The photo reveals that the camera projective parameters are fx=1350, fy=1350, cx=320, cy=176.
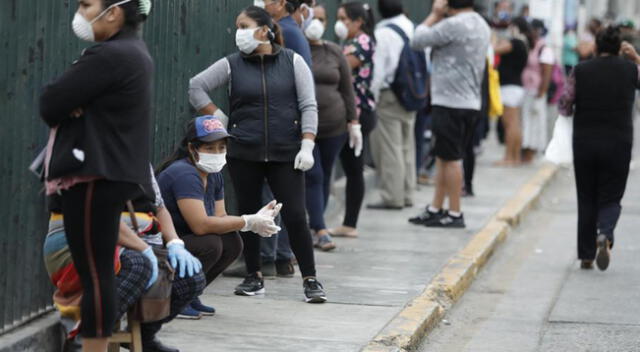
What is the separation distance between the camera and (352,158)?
10.4 meters

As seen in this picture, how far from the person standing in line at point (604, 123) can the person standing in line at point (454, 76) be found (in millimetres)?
1546

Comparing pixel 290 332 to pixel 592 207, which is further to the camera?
pixel 592 207

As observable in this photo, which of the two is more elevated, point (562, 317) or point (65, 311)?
point (65, 311)

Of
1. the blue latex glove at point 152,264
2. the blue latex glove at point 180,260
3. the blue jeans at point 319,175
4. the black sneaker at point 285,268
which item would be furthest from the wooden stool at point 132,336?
the blue jeans at point 319,175

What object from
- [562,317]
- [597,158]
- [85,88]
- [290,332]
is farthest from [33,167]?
[597,158]

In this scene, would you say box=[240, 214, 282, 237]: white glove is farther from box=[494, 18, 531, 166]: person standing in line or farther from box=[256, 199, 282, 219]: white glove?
box=[494, 18, 531, 166]: person standing in line

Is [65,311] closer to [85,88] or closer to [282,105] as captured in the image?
[85,88]

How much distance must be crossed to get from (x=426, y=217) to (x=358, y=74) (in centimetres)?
150

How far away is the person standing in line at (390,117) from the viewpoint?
12.0 meters

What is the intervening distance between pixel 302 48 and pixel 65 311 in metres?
3.25

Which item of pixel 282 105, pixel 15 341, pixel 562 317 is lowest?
pixel 562 317

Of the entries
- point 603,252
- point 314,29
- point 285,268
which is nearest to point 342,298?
point 285,268

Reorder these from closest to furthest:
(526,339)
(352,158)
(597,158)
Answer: (526,339), (597,158), (352,158)

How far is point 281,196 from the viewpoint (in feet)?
25.5
